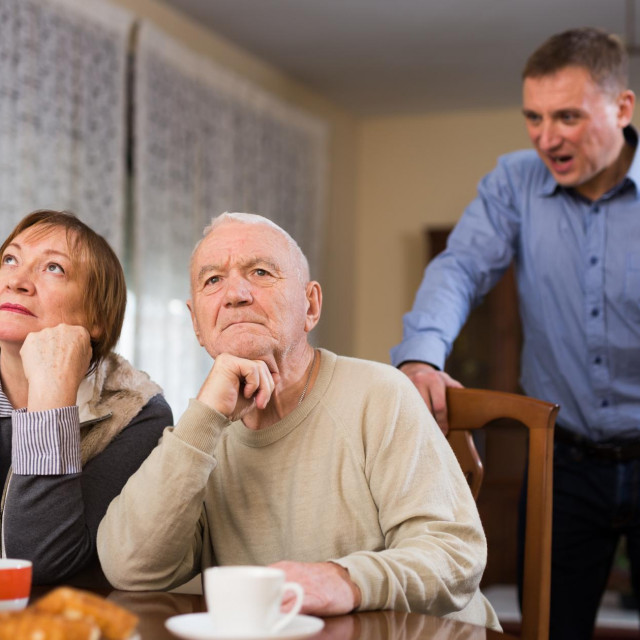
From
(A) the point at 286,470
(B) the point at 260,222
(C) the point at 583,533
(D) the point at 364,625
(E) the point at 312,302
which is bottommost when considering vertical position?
(C) the point at 583,533

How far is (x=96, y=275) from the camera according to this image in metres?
1.68

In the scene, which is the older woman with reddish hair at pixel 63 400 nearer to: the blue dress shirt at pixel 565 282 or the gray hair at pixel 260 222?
the gray hair at pixel 260 222

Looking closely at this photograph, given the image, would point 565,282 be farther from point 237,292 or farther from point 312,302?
point 237,292

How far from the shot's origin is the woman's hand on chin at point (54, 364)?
149 cm

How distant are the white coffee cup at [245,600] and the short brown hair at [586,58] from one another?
158 cm

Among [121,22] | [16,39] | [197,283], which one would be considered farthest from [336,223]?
[197,283]

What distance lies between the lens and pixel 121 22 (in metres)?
4.24

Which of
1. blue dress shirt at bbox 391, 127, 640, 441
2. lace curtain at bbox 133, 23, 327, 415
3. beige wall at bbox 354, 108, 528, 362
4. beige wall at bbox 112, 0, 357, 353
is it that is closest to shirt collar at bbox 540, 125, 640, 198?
blue dress shirt at bbox 391, 127, 640, 441

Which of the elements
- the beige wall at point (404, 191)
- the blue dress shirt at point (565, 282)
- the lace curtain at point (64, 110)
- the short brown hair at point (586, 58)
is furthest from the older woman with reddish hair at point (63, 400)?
the beige wall at point (404, 191)

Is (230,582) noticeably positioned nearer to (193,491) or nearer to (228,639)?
(228,639)

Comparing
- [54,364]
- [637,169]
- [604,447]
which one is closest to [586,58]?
[637,169]

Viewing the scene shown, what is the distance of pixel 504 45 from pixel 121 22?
6.76 ft

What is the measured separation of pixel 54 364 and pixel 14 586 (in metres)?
0.53

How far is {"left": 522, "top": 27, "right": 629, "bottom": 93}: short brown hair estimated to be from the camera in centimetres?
212
